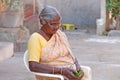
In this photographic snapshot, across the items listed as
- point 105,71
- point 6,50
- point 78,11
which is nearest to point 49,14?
point 105,71

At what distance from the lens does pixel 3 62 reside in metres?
7.52

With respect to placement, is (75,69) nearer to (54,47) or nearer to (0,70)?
(54,47)

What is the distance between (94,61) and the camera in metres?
8.00

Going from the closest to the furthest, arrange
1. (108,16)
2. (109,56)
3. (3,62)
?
(3,62) < (109,56) < (108,16)

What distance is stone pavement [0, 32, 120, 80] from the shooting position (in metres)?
6.25

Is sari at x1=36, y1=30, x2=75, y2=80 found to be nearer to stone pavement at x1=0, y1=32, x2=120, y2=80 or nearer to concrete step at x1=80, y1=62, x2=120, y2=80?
stone pavement at x1=0, y1=32, x2=120, y2=80

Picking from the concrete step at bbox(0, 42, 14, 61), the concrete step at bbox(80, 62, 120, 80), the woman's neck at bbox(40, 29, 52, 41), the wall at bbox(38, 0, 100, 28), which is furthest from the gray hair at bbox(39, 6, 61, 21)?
the wall at bbox(38, 0, 100, 28)

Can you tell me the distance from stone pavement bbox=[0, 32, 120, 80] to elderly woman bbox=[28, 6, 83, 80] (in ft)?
8.88

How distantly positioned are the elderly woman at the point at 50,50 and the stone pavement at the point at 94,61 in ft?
8.88

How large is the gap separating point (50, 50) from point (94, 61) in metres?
4.84

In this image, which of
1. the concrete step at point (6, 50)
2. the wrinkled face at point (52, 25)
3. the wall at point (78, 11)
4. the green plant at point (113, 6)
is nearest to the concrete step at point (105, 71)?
the concrete step at point (6, 50)

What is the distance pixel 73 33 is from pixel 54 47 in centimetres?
1132

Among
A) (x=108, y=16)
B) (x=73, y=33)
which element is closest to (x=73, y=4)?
(x=108, y=16)

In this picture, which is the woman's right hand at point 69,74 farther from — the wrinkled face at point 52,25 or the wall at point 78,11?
the wall at point 78,11
